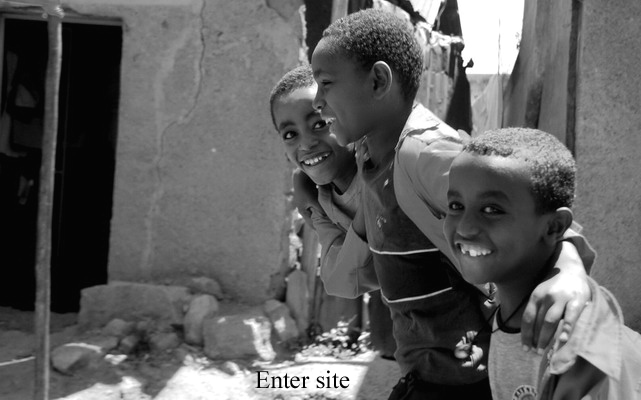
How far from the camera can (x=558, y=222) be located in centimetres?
150

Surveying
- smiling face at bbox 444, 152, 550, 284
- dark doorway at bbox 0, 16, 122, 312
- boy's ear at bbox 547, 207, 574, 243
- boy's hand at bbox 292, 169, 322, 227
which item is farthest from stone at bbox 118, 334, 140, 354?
boy's ear at bbox 547, 207, 574, 243

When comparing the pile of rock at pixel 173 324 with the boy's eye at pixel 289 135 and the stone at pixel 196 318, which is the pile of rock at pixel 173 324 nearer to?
the stone at pixel 196 318

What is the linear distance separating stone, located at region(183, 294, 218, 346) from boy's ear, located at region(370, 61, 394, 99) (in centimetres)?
288

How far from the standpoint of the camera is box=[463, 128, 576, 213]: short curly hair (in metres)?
1.48

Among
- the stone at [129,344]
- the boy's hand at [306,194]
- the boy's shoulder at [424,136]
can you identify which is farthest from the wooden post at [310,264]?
the boy's shoulder at [424,136]

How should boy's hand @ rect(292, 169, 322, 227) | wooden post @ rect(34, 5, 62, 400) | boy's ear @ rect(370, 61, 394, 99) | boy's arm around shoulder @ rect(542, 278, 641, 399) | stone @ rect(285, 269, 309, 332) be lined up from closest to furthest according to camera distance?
boy's arm around shoulder @ rect(542, 278, 641, 399)
boy's ear @ rect(370, 61, 394, 99)
boy's hand @ rect(292, 169, 322, 227)
wooden post @ rect(34, 5, 62, 400)
stone @ rect(285, 269, 309, 332)

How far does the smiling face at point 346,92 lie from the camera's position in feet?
6.25

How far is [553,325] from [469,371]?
1.84 feet

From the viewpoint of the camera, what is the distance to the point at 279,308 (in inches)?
184

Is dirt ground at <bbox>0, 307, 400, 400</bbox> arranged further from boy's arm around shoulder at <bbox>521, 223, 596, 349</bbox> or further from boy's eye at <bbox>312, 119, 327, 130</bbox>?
boy's arm around shoulder at <bbox>521, 223, 596, 349</bbox>

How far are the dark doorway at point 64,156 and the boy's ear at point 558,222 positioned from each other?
14.8ft

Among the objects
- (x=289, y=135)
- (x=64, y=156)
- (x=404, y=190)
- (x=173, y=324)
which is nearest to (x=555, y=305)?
(x=404, y=190)

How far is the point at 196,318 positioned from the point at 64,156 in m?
1.81

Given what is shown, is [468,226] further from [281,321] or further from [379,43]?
[281,321]
